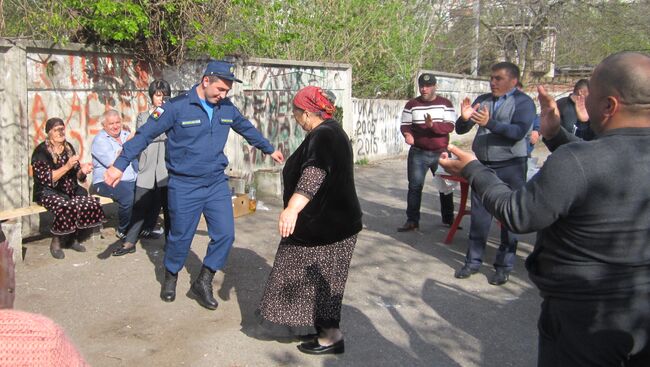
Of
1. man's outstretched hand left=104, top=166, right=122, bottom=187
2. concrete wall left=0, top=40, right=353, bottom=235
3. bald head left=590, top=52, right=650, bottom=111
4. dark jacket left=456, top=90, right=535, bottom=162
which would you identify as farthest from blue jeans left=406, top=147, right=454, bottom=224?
bald head left=590, top=52, right=650, bottom=111

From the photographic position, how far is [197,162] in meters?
5.41

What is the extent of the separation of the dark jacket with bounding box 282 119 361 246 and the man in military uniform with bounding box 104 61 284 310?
1079 millimetres

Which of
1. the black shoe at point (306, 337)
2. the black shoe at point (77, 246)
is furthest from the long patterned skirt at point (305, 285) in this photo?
the black shoe at point (77, 246)

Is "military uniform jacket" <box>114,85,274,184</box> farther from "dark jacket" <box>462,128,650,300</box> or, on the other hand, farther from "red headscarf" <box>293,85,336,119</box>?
"dark jacket" <box>462,128,650,300</box>

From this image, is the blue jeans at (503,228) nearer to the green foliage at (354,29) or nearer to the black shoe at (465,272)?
the black shoe at (465,272)

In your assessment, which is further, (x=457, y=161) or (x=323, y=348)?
(x=323, y=348)

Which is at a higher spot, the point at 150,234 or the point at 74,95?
the point at 74,95

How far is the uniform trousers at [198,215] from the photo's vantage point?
5391 millimetres

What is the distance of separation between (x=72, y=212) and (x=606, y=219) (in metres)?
5.71

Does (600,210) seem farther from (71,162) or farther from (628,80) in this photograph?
(71,162)

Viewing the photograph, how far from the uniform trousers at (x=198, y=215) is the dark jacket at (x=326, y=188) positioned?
1053mm

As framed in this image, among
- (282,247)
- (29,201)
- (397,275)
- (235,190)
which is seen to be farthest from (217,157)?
(235,190)

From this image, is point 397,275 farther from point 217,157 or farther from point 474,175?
point 474,175

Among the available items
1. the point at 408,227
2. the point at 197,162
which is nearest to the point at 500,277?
the point at 408,227
